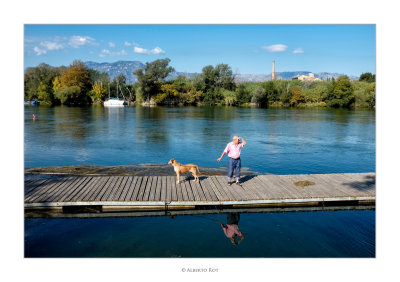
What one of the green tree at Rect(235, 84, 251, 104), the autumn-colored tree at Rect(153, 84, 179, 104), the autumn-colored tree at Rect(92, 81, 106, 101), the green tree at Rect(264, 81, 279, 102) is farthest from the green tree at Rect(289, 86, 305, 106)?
the autumn-colored tree at Rect(92, 81, 106, 101)

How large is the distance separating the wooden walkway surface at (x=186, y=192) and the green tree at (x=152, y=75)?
260 ft

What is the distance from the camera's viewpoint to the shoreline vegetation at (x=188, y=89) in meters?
83.4

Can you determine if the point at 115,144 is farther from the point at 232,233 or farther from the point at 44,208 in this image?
the point at 232,233

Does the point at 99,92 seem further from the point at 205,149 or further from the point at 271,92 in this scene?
the point at 205,149

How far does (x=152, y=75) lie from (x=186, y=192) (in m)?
82.9

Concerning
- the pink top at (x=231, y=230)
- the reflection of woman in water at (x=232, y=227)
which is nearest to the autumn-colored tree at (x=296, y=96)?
the reflection of woman in water at (x=232, y=227)

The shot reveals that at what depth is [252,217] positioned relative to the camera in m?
10.3

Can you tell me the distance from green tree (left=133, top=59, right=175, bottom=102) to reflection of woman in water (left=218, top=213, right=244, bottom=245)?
8222 cm

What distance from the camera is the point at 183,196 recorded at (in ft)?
34.8

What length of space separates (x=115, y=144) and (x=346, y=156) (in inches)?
646
